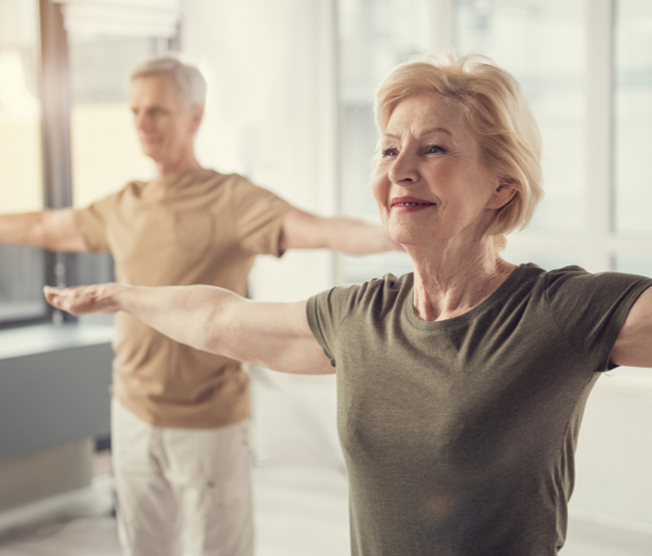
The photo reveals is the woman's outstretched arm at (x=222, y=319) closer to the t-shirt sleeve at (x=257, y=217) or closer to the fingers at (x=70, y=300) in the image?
the fingers at (x=70, y=300)

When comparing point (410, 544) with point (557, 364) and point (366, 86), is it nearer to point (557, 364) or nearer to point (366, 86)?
point (557, 364)

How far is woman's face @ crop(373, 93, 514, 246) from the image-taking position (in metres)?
1.06

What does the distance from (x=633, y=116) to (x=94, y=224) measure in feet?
8.57

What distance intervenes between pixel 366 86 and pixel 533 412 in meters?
3.72

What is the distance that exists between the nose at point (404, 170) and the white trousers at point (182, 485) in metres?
1.08

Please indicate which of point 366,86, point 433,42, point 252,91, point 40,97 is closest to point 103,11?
point 40,97

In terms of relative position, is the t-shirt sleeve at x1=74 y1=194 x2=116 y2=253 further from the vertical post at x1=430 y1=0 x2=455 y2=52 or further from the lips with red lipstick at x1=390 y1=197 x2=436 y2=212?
the vertical post at x1=430 y1=0 x2=455 y2=52

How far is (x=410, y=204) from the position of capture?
107 centimetres

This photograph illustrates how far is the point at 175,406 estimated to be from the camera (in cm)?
191

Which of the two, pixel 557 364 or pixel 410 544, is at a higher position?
pixel 557 364

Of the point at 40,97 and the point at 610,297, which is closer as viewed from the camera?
the point at 610,297

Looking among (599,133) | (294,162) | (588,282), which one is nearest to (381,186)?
(588,282)

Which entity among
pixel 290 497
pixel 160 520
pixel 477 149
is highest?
pixel 477 149

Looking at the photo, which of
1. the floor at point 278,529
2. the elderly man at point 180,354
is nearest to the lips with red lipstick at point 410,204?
the elderly man at point 180,354
